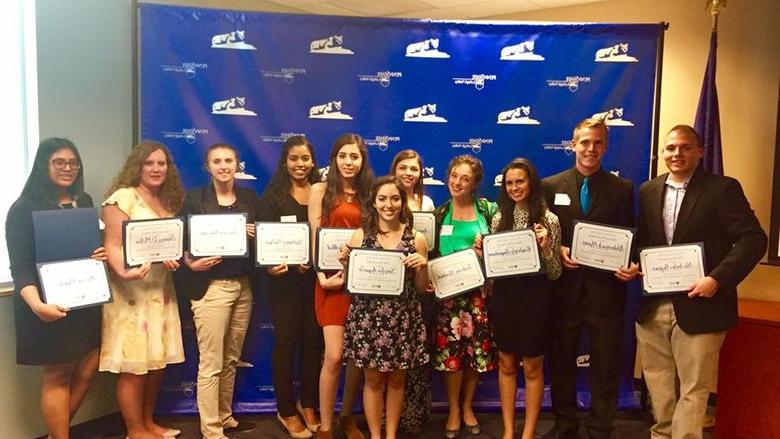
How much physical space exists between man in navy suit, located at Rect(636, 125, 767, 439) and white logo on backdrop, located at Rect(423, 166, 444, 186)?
4.43 ft

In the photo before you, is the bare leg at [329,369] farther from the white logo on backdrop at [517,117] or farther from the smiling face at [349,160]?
the white logo on backdrop at [517,117]

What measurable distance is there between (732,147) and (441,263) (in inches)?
101

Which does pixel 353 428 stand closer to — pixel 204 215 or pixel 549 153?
pixel 204 215

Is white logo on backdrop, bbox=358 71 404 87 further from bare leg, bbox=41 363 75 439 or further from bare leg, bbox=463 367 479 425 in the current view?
bare leg, bbox=41 363 75 439

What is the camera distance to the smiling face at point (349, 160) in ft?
10.4

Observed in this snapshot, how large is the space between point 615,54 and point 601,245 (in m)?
1.50

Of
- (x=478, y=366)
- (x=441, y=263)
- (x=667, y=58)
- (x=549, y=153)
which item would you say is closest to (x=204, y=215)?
(x=441, y=263)

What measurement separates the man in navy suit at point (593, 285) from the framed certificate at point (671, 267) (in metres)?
0.16

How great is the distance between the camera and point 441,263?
305 centimetres

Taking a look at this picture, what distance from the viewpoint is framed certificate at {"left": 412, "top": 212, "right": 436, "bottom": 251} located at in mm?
3295

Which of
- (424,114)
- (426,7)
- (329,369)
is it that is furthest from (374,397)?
(426,7)

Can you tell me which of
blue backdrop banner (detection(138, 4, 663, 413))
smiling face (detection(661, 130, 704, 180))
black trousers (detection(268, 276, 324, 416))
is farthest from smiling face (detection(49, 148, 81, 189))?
smiling face (detection(661, 130, 704, 180))

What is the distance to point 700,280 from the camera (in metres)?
2.79

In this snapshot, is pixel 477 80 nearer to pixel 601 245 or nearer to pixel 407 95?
pixel 407 95
